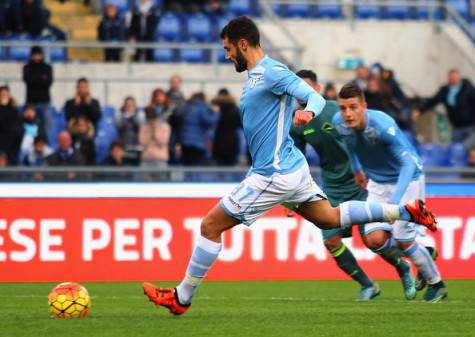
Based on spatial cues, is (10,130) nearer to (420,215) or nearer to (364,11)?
(420,215)

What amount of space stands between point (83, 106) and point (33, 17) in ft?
11.2

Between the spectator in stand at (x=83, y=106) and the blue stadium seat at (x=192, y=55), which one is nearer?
the spectator in stand at (x=83, y=106)

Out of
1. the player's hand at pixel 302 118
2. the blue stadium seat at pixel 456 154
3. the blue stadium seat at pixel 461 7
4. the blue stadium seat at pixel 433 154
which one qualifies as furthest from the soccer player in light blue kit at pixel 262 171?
the blue stadium seat at pixel 461 7

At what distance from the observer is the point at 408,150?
36.2ft

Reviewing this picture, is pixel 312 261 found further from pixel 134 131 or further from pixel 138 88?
pixel 138 88

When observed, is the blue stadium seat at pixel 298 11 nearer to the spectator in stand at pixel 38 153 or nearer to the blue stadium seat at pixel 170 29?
the blue stadium seat at pixel 170 29

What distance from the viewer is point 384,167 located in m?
11.6

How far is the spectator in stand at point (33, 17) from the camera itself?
21266 millimetres

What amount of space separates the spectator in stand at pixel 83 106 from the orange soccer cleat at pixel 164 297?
9677 mm

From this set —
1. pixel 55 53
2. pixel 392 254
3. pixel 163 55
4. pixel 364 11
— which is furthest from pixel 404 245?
pixel 364 11

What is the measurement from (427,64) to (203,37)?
5.25 meters

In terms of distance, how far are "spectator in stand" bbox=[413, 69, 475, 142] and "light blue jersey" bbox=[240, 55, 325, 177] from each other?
12.1 m

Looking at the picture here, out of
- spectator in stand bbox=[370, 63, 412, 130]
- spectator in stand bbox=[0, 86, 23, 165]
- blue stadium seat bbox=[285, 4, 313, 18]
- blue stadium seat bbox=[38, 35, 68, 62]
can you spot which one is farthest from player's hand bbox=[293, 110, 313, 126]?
blue stadium seat bbox=[285, 4, 313, 18]

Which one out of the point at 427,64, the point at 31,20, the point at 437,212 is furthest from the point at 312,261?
the point at 427,64
